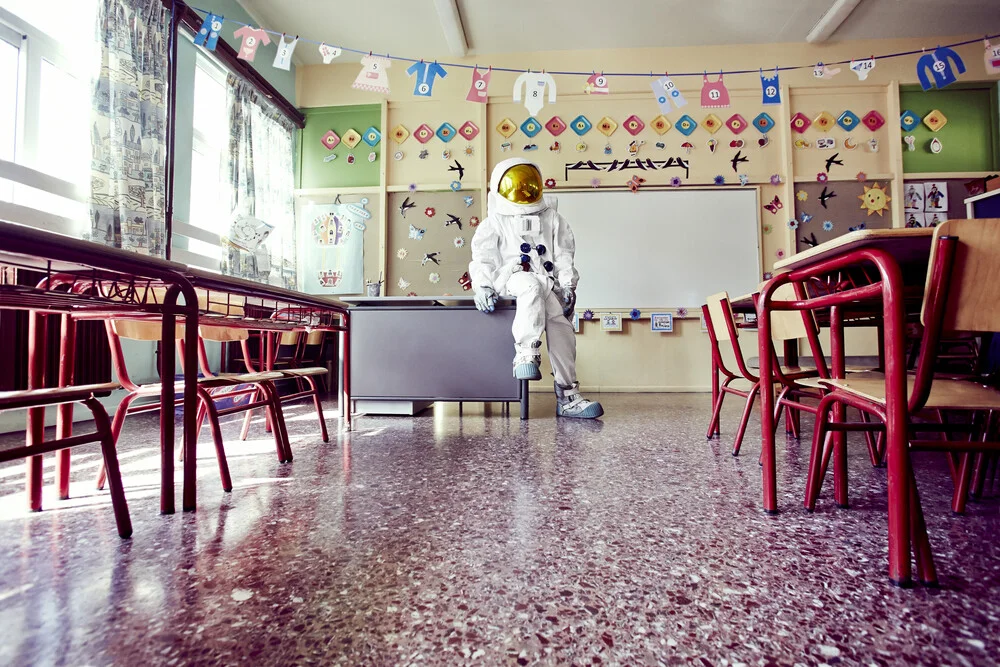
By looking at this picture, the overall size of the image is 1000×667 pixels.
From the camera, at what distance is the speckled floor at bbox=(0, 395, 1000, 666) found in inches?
26.3

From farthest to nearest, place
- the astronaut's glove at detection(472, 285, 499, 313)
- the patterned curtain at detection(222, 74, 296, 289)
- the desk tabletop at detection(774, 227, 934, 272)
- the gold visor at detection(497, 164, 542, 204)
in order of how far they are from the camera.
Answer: the patterned curtain at detection(222, 74, 296, 289)
the gold visor at detection(497, 164, 542, 204)
the astronaut's glove at detection(472, 285, 499, 313)
the desk tabletop at detection(774, 227, 934, 272)

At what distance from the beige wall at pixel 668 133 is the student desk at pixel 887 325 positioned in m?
3.30

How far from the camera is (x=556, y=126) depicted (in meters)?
4.77

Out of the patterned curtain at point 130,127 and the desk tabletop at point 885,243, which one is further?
the patterned curtain at point 130,127

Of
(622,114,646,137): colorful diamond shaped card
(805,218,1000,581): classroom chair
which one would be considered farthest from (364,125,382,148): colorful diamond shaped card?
(805,218,1000,581): classroom chair

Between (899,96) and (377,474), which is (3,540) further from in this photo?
(899,96)

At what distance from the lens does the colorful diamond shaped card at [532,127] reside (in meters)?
4.77

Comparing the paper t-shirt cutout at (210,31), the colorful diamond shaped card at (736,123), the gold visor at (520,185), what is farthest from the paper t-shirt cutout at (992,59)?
the paper t-shirt cutout at (210,31)

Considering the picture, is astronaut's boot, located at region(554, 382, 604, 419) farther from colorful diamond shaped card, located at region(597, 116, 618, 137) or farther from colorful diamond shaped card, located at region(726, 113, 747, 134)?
colorful diamond shaped card, located at region(726, 113, 747, 134)

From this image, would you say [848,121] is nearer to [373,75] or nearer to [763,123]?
[763,123]

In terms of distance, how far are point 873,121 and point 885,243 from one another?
4798 mm

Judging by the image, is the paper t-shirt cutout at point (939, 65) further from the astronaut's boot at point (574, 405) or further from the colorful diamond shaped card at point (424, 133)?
the colorful diamond shaped card at point (424, 133)

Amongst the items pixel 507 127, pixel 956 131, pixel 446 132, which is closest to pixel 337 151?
pixel 446 132

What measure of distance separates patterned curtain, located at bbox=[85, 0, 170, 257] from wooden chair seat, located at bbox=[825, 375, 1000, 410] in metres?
3.52
